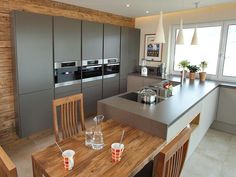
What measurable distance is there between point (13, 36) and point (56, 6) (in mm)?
1084

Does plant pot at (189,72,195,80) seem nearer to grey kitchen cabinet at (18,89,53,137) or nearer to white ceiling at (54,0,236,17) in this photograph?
white ceiling at (54,0,236,17)

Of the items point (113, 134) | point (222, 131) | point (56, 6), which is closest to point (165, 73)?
point (222, 131)

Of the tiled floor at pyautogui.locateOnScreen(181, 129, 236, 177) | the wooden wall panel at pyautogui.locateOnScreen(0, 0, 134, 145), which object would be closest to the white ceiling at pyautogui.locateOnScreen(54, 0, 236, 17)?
the wooden wall panel at pyautogui.locateOnScreen(0, 0, 134, 145)

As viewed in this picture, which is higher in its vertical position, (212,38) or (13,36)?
(212,38)

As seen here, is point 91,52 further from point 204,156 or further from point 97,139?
point 204,156

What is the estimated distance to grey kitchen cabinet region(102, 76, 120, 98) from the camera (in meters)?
4.16

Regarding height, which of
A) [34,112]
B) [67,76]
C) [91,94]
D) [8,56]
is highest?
[8,56]

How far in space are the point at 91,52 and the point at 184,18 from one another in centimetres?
225

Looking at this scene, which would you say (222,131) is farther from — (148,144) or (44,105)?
(44,105)

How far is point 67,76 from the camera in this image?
332 cm

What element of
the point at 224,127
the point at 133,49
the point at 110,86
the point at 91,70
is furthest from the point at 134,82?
the point at 224,127

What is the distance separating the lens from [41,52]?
288 centimetres

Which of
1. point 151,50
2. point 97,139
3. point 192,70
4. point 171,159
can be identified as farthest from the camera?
point 151,50

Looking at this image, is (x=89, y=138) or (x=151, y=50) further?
(x=151, y=50)
